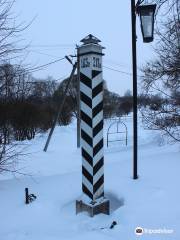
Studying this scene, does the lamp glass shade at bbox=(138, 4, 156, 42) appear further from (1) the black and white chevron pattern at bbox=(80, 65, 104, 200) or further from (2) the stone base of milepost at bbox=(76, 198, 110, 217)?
(2) the stone base of milepost at bbox=(76, 198, 110, 217)

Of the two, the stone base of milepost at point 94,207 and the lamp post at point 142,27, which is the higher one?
the lamp post at point 142,27

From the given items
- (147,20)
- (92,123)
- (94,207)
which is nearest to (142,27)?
(147,20)

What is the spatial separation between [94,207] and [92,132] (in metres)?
1.11

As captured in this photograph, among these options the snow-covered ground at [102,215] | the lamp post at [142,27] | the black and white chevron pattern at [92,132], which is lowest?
the snow-covered ground at [102,215]

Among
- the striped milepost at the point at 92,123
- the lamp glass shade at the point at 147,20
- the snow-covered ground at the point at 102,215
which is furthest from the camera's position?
the lamp glass shade at the point at 147,20

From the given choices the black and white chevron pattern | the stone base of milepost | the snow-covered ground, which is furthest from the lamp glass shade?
the stone base of milepost

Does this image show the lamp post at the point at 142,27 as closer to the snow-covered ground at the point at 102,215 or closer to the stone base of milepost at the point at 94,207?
the snow-covered ground at the point at 102,215

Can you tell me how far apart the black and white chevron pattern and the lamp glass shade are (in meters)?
2.06

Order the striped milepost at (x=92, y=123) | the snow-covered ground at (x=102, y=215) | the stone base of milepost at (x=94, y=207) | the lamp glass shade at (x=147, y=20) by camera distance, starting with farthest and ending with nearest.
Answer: the lamp glass shade at (x=147, y=20), the striped milepost at (x=92, y=123), the stone base of milepost at (x=94, y=207), the snow-covered ground at (x=102, y=215)

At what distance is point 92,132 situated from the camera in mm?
5324

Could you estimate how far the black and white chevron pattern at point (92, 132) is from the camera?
17.4ft

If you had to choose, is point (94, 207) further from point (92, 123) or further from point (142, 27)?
point (142, 27)

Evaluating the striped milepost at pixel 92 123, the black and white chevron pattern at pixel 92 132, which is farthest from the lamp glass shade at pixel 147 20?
the black and white chevron pattern at pixel 92 132

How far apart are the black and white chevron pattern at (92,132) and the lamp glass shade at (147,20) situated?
6.76 ft
